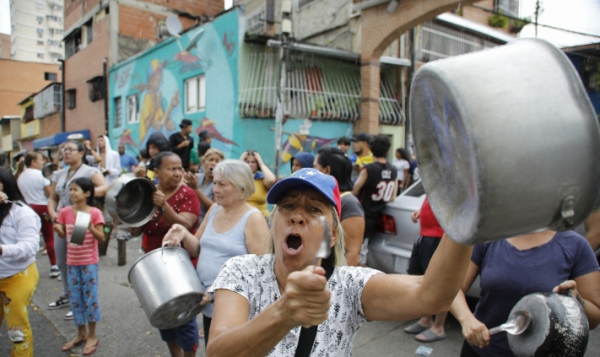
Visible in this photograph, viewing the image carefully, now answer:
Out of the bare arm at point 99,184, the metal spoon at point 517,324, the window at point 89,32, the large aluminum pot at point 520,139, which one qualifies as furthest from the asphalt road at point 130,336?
the window at point 89,32

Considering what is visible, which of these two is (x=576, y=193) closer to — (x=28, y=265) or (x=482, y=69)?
(x=482, y=69)

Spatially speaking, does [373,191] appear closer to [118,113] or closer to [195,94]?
[195,94]

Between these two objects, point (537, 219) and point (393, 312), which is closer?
point (537, 219)

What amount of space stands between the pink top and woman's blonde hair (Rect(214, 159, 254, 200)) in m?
1.92

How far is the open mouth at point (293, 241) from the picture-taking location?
1489 millimetres

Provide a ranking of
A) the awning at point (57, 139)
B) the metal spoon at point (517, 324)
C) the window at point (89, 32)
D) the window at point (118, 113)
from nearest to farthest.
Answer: the metal spoon at point (517, 324)
the window at point (118, 113)
the window at point (89, 32)
the awning at point (57, 139)

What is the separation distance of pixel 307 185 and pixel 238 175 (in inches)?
61.9

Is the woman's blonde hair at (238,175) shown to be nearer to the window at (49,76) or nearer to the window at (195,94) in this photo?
the window at (195,94)

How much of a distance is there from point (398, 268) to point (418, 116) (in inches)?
Result: 139

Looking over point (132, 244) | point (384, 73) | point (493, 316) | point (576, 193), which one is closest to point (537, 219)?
point (576, 193)

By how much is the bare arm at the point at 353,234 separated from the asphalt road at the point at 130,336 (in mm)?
1038

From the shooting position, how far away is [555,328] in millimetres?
1789

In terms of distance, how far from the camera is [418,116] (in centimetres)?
119

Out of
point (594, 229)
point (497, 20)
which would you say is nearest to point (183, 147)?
point (594, 229)
